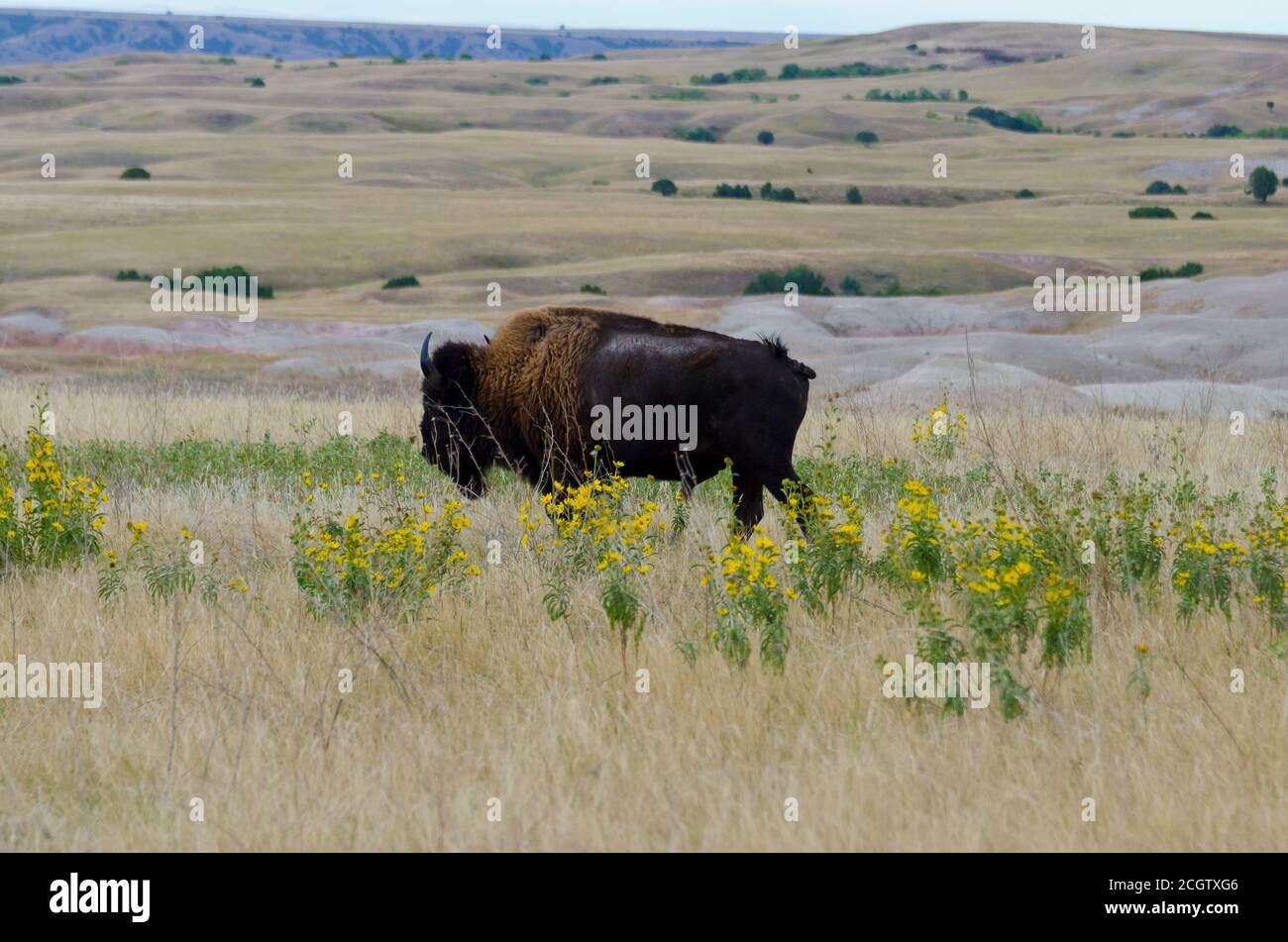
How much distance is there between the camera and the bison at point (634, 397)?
9.37m

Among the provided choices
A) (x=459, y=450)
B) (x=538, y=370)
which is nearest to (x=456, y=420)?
(x=459, y=450)

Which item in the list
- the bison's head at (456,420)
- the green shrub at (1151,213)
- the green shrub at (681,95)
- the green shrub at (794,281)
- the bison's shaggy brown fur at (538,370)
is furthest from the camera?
the green shrub at (681,95)

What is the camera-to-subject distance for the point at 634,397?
372 inches

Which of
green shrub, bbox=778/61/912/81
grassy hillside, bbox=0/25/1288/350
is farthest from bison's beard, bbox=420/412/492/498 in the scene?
green shrub, bbox=778/61/912/81

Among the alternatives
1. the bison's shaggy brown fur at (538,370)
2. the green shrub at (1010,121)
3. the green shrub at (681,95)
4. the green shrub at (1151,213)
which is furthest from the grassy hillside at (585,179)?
the bison's shaggy brown fur at (538,370)

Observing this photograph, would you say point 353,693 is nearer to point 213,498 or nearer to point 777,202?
point 213,498

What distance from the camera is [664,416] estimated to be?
30.8 ft

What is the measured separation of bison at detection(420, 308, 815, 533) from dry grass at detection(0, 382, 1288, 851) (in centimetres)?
159

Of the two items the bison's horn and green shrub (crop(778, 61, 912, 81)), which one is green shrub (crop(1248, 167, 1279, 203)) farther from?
green shrub (crop(778, 61, 912, 81))

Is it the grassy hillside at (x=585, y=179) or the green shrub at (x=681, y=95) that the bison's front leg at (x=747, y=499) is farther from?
the green shrub at (x=681, y=95)

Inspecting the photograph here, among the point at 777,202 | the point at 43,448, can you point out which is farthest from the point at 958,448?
the point at 777,202

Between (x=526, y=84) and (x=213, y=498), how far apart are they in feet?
515

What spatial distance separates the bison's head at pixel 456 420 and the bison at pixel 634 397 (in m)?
0.02

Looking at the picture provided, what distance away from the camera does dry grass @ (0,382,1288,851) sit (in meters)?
4.95
